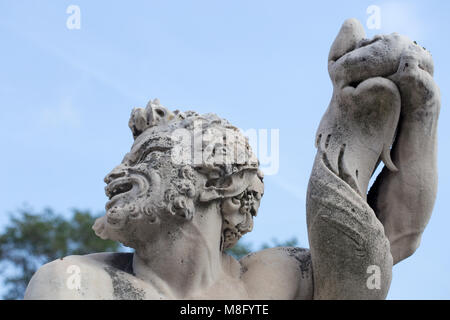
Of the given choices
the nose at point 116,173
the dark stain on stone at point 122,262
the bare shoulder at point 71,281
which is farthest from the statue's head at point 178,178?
the bare shoulder at point 71,281

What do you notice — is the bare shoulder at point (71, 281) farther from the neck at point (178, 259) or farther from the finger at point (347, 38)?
the finger at point (347, 38)

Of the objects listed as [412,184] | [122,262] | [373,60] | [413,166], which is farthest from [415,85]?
[122,262]

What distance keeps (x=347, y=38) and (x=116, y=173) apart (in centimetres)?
170

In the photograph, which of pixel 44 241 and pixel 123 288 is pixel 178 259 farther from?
pixel 44 241

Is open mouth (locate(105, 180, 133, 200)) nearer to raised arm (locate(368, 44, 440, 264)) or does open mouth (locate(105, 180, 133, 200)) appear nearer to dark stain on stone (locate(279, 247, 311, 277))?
dark stain on stone (locate(279, 247, 311, 277))

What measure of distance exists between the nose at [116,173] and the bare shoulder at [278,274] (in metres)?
0.98

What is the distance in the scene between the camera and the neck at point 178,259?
497 centimetres

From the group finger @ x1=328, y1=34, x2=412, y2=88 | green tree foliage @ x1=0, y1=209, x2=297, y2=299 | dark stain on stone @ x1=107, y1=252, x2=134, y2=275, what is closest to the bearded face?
dark stain on stone @ x1=107, y1=252, x2=134, y2=275

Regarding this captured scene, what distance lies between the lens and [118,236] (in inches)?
198

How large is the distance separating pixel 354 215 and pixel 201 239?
35.6 inches

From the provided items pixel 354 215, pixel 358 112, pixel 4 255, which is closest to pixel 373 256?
pixel 354 215

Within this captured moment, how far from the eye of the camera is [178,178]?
5000 mm

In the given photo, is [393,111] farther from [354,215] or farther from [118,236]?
[118,236]

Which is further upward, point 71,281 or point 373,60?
point 373,60
